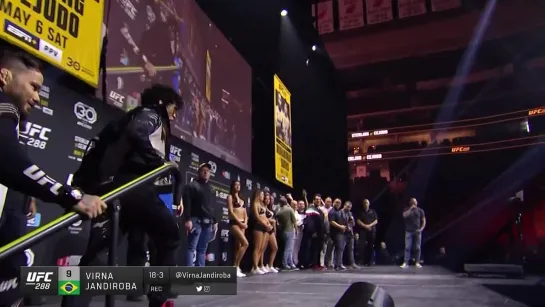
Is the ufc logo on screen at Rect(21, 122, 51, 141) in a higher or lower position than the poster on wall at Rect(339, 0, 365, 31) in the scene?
lower

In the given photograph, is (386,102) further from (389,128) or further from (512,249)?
(512,249)

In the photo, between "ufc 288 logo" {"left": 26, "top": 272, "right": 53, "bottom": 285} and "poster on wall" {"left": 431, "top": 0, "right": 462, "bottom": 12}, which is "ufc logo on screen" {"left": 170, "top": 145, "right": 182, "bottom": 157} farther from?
"poster on wall" {"left": 431, "top": 0, "right": 462, "bottom": 12}

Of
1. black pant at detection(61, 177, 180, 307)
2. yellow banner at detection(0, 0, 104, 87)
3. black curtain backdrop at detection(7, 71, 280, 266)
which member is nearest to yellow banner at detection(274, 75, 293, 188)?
black curtain backdrop at detection(7, 71, 280, 266)

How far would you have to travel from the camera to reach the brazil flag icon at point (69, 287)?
1305 mm

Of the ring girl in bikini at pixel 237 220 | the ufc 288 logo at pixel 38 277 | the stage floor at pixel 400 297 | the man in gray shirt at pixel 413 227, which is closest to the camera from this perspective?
the ufc 288 logo at pixel 38 277

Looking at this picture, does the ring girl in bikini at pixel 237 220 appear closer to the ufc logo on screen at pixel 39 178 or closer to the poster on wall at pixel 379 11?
the ufc logo on screen at pixel 39 178

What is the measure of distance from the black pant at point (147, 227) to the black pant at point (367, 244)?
8.28 metres

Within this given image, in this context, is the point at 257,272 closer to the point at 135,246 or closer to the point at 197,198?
the point at 197,198

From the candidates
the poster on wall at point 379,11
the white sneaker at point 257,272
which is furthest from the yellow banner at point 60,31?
the poster on wall at point 379,11

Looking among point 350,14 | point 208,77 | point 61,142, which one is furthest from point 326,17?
point 61,142

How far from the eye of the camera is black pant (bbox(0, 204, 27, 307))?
1.67m

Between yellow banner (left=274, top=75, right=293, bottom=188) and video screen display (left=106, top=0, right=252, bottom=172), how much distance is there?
3.53 feet

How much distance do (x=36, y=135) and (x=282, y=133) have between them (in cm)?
690

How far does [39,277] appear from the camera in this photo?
1.30 metres
